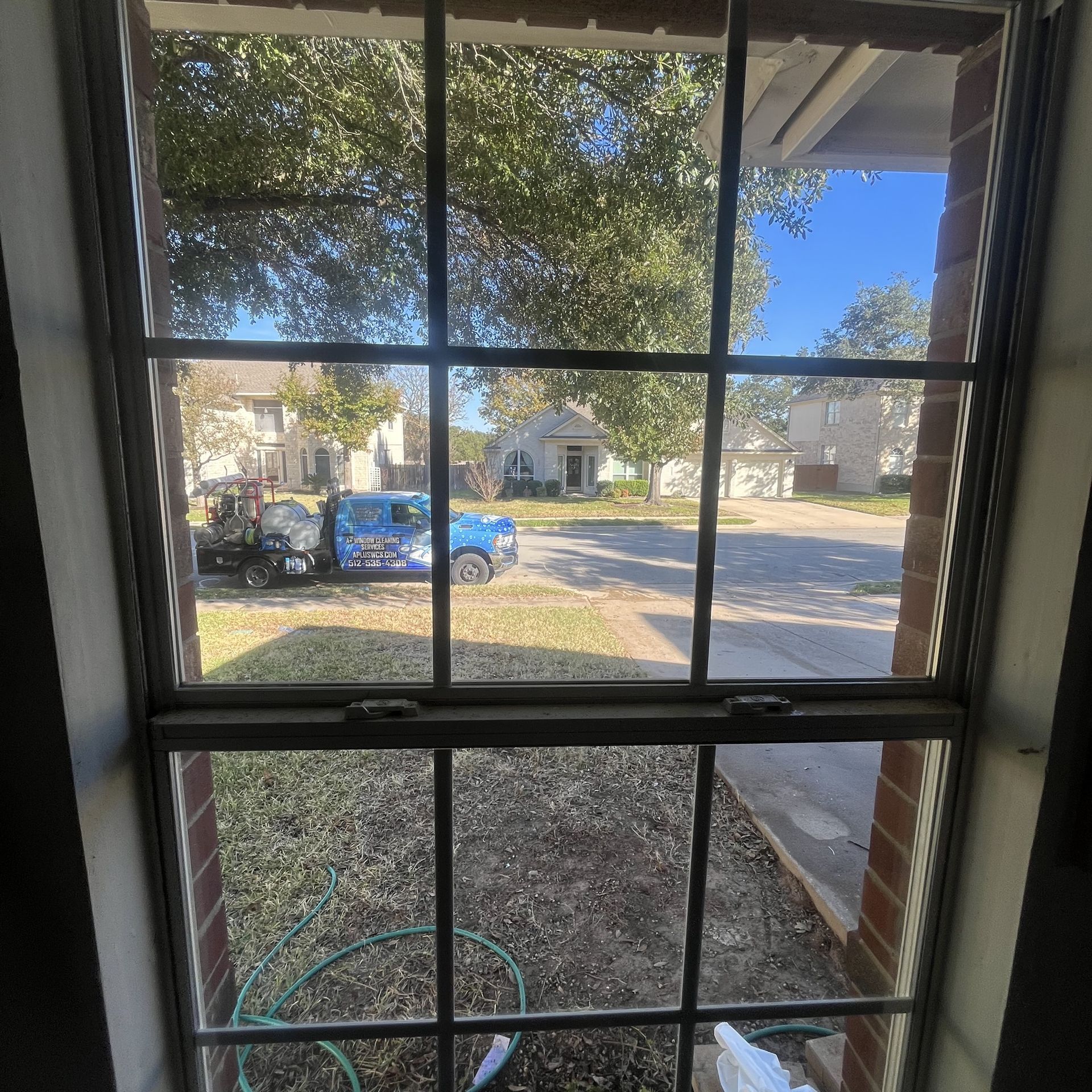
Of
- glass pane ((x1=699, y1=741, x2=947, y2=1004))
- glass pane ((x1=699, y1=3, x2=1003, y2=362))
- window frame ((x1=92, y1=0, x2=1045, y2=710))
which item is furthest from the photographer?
glass pane ((x1=699, y1=741, x2=947, y2=1004))

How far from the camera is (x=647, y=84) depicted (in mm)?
908

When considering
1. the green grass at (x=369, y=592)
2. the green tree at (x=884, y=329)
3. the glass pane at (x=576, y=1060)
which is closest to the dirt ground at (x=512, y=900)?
the glass pane at (x=576, y=1060)

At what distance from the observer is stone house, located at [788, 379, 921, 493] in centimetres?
95

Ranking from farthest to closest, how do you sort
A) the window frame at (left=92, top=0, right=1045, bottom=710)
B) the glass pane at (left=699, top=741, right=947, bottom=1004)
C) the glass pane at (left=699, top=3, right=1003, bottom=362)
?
1. the glass pane at (left=699, top=741, right=947, bottom=1004)
2. the glass pane at (left=699, top=3, right=1003, bottom=362)
3. the window frame at (left=92, top=0, right=1045, bottom=710)

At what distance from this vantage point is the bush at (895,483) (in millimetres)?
1002

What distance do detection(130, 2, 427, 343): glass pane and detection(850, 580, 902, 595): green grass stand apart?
94cm

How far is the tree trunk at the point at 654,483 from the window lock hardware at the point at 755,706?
1.19ft

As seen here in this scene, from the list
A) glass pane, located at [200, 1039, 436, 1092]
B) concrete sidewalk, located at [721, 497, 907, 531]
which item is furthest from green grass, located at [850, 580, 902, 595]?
glass pane, located at [200, 1039, 436, 1092]

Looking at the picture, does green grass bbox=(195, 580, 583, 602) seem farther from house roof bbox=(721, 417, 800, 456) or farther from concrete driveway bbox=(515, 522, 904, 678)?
house roof bbox=(721, 417, 800, 456)

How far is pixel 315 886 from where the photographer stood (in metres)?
0.98

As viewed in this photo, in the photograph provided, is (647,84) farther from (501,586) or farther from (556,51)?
(501,586)

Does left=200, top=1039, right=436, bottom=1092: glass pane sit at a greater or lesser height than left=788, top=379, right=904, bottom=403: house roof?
lesser

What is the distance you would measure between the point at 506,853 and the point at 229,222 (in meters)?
1.23

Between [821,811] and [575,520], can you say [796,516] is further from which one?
[821,811]
